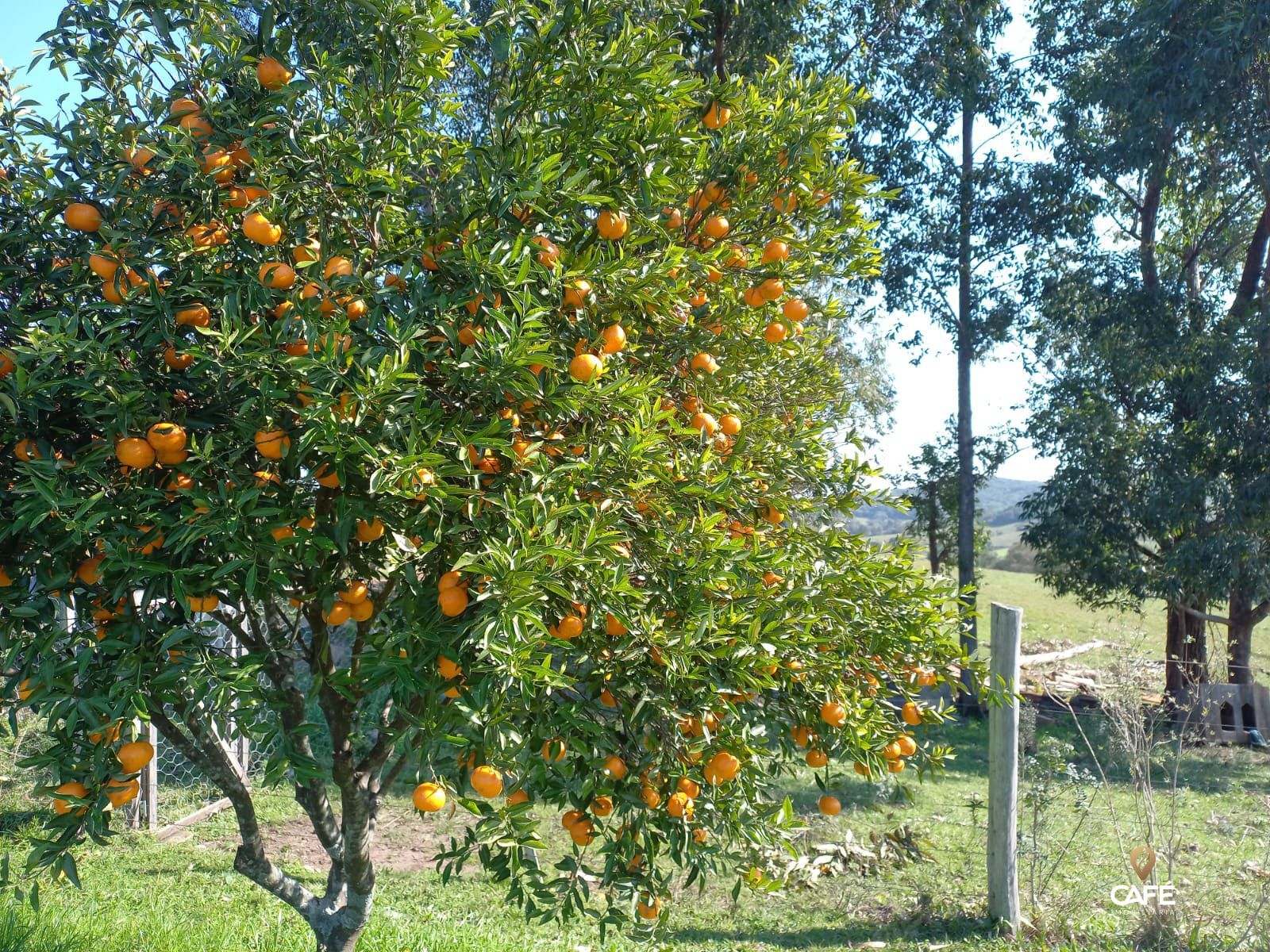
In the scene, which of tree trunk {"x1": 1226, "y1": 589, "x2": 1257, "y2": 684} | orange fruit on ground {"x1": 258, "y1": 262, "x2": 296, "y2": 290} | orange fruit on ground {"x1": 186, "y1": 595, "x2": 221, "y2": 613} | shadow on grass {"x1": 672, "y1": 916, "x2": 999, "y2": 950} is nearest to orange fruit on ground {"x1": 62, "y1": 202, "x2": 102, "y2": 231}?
orange fruit on ground {"x1": 258, "y1": 262, "x2": 296, "y2": 290}

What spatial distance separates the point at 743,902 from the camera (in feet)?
18.5

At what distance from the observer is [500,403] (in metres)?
2.01

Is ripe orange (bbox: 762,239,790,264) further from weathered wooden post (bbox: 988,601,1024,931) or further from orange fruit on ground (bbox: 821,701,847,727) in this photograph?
weathered wooden post (bbox: 988,601,1024,931)

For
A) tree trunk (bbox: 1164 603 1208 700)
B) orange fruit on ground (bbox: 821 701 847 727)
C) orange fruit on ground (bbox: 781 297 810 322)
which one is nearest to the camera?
orange fruit on ground (bbox: 821 701 847 727)

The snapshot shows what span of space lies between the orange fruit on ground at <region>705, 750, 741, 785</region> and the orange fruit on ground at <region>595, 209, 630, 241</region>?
1.33 m

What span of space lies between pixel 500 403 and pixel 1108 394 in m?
12.0

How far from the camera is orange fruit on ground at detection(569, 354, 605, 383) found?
2.04 metres

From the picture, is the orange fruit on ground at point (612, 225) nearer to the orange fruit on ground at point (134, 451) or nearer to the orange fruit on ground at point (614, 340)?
the orange fruit on ground at point (614, 340)

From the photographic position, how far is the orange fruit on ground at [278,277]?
1.99 metres

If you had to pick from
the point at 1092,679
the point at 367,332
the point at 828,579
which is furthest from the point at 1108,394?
the point at 367,332

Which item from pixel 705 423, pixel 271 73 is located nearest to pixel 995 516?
pixel 705 423

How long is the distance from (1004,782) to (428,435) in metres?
4.29

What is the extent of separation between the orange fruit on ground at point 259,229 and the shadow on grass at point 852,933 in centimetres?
429

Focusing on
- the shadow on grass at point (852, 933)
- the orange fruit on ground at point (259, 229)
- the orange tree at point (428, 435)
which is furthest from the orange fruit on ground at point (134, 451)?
the shadow on grass at point (852, 933)
